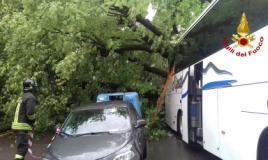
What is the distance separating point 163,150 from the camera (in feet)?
44.3

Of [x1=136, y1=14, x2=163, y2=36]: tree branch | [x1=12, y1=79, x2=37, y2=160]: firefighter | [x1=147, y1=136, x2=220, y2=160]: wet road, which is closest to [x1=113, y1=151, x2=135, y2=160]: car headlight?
[x1=12, y1=79, x2=37, y2=160]: firefighter

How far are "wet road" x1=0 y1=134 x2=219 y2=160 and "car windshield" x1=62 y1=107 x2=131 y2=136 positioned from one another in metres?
2.71

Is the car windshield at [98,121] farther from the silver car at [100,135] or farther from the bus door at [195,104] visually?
the bus door at [195,104]

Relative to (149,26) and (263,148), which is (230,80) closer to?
(263,148)

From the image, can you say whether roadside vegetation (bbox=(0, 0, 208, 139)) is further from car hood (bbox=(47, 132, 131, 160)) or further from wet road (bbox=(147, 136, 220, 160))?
car hood (bbox=(47, 132, 131, 160))

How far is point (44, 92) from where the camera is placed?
16.8m

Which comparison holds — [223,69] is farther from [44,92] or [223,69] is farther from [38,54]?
[44,92]

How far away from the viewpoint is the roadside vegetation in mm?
14227

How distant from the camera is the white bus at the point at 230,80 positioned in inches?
263

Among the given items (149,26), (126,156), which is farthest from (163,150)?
(126,156)

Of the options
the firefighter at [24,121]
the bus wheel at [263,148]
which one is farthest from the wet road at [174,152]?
the bus wheel at [263,148]

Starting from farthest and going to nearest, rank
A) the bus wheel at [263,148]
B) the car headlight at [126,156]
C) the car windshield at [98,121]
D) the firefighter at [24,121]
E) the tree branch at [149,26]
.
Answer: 1. the tree branch at [149,26]
2. the firefighter at [24,121]
3. the car windshield at [98,121]
4. the car headlight at [126,156]
5. the bus wheel at [263,148]

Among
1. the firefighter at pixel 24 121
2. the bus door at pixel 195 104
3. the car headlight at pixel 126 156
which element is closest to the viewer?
the car headlight at pixel 126 156

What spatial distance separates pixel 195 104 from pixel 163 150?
2.34 metres
